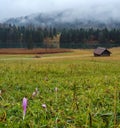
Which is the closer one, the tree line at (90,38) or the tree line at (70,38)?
the tree line at (90,38)

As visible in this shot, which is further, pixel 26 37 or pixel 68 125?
pixel 26 37

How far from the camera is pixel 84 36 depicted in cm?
18175

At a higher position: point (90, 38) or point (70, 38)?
point (70, 38)

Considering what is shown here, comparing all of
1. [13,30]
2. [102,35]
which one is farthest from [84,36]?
[13,30]

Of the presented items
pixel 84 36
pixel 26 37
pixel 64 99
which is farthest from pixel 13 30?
pixel 64 99

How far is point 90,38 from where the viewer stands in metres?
186

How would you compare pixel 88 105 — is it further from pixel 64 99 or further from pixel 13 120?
pixel 13 120

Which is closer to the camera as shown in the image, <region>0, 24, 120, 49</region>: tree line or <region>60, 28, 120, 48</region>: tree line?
<region>60, 28, 120, 48</region>: tree line

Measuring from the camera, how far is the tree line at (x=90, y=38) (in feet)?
561

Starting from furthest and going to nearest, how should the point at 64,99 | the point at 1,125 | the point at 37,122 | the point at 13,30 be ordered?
the point at 13,30 → the point at 64,99 → the point at 37,122 → the point at 1,125

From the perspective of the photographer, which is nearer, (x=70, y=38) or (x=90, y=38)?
(x=70, y=38)

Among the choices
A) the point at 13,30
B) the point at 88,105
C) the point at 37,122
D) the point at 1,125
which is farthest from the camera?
the point at 13,30

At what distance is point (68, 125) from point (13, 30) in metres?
196

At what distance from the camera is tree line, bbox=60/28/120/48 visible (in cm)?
17088
